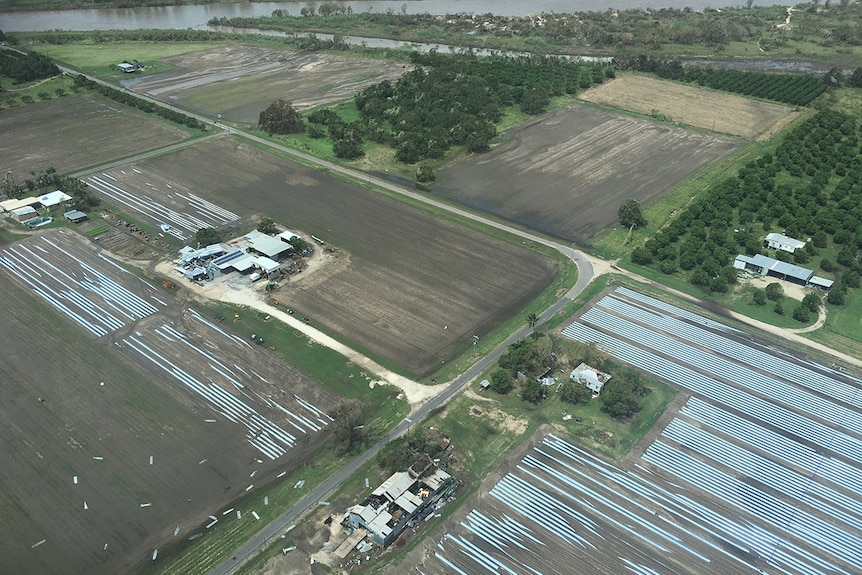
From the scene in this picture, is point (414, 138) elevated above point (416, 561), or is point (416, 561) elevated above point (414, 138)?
point (414, 138)

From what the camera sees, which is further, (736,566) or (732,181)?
(732,181)

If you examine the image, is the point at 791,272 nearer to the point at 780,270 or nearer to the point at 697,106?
the point at 780,270

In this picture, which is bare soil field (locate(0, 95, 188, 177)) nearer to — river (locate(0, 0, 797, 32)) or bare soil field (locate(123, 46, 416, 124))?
bare soil field (locate(123, 46, 416, 124))

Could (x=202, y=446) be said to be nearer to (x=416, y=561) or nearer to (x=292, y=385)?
(x=292, y=385)

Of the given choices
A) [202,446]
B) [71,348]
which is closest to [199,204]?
[71,348]

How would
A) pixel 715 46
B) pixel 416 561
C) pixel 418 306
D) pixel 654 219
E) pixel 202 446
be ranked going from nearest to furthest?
pixel 416 561
pixel 202 446
pixel 418 306
pixel 654 219
pixel 715 46

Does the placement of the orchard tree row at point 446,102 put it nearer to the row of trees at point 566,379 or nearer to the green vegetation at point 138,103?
the green vegetation at point 138,103
